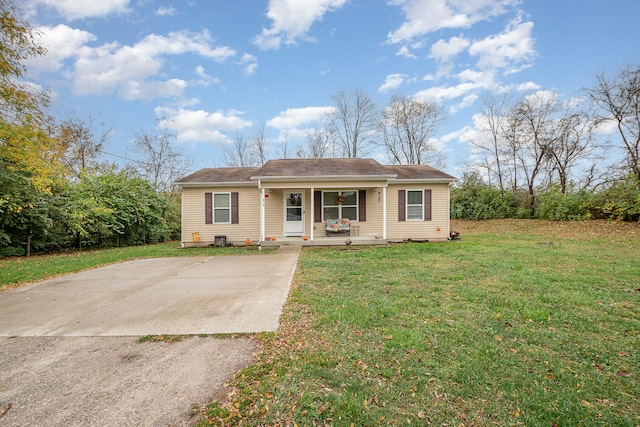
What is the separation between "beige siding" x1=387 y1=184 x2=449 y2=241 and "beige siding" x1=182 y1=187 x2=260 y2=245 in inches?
226

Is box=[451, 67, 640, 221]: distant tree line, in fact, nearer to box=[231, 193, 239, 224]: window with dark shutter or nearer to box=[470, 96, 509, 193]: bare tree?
box=[470, 96, 509, 193]: bare tree

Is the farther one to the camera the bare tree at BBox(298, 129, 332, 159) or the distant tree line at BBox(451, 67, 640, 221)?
the bare tree at BBox(298, 129, 332, 159)

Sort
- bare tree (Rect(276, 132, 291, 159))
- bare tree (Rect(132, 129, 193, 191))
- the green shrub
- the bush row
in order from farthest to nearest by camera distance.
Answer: bare tree (Rect(276, 132, 291, 159)) < bare tree (Rect(132, 129, 193, 191)) < the green shrub < the bush row

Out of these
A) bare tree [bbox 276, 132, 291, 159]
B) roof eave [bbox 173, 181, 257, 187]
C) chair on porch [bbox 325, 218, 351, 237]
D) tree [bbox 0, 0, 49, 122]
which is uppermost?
bare tree [bbox 276, 132, 291, 159]

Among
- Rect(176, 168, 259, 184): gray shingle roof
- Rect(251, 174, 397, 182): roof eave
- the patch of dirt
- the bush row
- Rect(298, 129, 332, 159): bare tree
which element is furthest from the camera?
Rect(298, 129, 332, 159): bare tree

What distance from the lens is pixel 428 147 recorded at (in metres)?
24.9

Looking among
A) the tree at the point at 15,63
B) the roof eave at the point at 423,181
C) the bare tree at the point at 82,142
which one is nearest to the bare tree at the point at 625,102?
the roof eave at the point at 423,181

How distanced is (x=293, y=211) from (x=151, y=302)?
762cm

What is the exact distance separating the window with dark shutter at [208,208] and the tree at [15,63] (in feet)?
19.3

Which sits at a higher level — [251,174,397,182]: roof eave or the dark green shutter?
[251,174,397,182]: roof eave

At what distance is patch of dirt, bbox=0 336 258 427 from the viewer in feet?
6.42

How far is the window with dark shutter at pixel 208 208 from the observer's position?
1172 centimetres

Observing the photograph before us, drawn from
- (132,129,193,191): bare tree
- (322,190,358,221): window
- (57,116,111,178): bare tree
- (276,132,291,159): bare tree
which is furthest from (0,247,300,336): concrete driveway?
(276,132,291,159): bare tree

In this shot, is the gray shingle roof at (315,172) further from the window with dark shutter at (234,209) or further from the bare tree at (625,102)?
the bare tree at (625,102)
